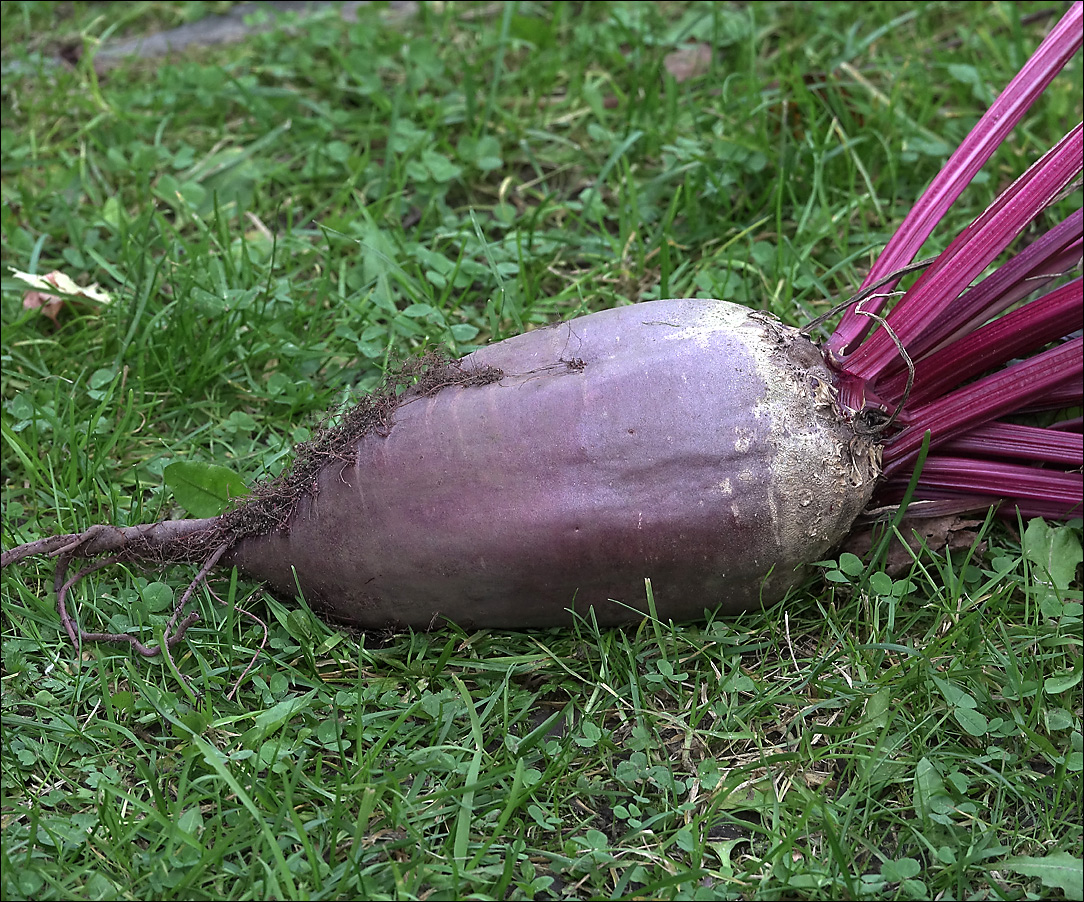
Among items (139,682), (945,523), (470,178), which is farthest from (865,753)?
(470,178)

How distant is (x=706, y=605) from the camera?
6.77 ft

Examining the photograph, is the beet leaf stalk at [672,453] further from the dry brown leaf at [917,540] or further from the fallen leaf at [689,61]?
the fallen leaf at [689,61]

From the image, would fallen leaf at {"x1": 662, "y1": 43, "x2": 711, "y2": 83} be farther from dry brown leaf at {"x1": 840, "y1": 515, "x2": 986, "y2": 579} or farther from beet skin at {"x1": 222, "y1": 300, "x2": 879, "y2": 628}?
dry brown leaf at {"x1": 840, "y1": 515, "x2": 986, "y2": 579}

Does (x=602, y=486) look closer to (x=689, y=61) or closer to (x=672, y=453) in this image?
(x=672, y=453)

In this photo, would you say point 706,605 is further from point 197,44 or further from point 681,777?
point 197,44

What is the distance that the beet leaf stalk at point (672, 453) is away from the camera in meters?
1.97

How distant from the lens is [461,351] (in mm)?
2613

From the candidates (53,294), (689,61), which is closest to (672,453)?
(53,294)

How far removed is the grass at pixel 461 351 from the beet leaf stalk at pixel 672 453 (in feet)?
0.37

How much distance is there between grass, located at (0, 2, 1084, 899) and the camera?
1.78 m

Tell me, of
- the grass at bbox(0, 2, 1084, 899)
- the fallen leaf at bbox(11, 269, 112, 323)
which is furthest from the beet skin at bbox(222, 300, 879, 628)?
the fallen leaf at bbox(11, 269, 112, 323)

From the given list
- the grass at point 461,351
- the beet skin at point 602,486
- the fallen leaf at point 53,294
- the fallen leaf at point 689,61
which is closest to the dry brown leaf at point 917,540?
the grass at point 461,351

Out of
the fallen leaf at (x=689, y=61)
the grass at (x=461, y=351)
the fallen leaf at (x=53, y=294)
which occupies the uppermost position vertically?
the fallen leaf at (x=689, y=61)

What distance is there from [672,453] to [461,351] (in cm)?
84
